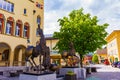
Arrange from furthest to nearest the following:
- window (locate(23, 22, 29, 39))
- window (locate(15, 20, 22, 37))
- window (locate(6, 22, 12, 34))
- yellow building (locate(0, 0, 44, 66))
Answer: window (locate(23, 22, 29, 39)) → window (locate(15, 20, 22, 37)) → window (locate(6, 22, 12, 34)) → yellow building (locate(0, 0, 44, 66))

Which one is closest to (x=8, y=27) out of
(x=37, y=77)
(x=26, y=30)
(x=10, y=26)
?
(x=10, y=26)

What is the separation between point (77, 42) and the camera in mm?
25109

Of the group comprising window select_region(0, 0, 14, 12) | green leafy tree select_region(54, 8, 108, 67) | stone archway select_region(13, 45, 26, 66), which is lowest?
stone archway select_region(13, 45, 26, 66)

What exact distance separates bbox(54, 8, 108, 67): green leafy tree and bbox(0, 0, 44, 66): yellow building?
508 cm

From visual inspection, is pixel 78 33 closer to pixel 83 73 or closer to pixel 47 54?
pixel 83 73

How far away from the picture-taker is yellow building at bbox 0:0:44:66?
21.7m

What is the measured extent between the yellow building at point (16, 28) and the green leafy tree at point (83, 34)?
16.7 feet

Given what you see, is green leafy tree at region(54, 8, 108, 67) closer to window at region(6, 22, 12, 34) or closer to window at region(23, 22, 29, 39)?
window at region(23, 22, 29, 39)

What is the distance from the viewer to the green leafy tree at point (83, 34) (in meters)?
24.8

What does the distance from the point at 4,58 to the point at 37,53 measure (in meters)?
15.4

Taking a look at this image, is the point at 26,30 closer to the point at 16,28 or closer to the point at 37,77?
the point at 16,28

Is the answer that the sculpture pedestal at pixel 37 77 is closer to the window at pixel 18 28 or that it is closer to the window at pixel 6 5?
the window at pixel 6 5

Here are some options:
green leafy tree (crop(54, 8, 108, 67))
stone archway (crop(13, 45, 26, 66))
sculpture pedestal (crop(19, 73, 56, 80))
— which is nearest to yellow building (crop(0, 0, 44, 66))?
stone archway (crop(13, 45, 26, 66))

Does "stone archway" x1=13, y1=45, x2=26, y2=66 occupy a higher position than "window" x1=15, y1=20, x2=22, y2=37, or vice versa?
"window" x1=15, y1=20, x2=22, y2=37
